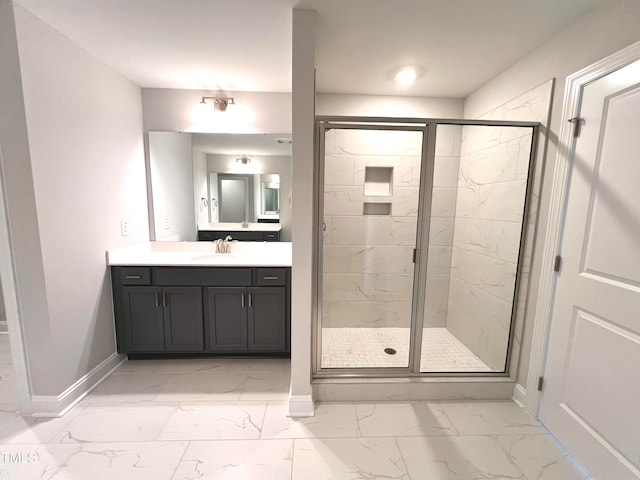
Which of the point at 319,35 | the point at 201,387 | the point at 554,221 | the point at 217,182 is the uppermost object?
the point at 319,35

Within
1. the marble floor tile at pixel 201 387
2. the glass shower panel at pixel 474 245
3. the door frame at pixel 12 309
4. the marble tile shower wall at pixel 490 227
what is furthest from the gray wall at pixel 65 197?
the marble tile shower wall at pixel 490 227

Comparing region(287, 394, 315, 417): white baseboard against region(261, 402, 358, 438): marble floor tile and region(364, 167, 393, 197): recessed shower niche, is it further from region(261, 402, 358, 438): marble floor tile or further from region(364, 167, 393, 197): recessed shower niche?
region(364, 167, 393, 197): recessed shower niche

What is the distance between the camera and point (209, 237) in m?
2.73

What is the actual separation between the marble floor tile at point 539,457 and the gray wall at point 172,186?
2949mm

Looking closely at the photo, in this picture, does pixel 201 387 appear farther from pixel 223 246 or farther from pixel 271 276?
pixel 223 246

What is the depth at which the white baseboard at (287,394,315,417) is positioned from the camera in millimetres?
1735

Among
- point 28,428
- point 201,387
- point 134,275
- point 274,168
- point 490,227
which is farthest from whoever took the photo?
point 274,168

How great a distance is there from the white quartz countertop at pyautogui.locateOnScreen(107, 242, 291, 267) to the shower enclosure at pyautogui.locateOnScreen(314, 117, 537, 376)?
531 mm

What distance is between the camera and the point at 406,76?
225cm

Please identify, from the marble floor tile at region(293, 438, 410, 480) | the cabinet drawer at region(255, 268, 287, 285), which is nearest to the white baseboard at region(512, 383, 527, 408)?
the marble floor tile at region(293, 438, 410, 480)

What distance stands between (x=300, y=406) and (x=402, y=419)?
675 millimetres

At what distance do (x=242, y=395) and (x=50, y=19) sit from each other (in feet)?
8.75

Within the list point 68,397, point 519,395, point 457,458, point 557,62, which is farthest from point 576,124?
point 68,397

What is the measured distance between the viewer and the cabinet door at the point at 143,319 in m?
2.20
